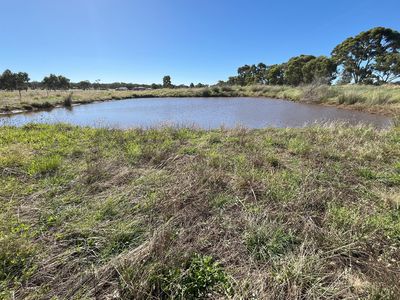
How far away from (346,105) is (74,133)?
679 inches

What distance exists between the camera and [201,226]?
2541mm

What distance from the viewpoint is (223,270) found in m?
1.97

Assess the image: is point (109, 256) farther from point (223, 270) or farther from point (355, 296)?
point (355, 296)

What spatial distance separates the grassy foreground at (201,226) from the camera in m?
1.79

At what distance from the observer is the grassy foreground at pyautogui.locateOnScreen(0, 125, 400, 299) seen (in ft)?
5.88

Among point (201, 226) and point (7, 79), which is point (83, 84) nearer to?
point (7, 79)

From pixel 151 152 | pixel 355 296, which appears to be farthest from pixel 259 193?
pixel 151 152

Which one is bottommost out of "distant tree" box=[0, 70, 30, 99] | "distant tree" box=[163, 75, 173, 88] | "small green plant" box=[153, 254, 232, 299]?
"small green plant" box=[153, 254, 232, 299]

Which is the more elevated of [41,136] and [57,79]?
[57,79]

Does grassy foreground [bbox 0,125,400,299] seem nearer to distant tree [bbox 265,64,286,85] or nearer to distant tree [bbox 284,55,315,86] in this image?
distant tree [bbox 284,55,315,86]

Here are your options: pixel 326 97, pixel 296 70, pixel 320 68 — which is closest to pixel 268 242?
pixel 326 97

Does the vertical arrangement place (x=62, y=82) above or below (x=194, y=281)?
above

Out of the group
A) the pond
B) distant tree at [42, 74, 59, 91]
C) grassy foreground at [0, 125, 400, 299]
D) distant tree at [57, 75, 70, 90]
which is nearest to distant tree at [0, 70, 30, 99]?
distant tree at [42, 74, 59, 91]

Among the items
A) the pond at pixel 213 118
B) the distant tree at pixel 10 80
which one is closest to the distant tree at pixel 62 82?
the distant tree at pixel 10 80
